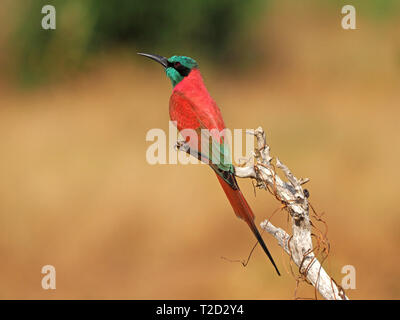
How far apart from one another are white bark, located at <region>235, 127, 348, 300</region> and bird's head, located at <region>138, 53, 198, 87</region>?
24 cm

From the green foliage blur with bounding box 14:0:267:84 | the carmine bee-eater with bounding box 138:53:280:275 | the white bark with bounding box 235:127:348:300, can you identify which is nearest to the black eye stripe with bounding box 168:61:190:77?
the carmine bee-eater with bounding box 138:53:280:275

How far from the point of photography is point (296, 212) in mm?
1008

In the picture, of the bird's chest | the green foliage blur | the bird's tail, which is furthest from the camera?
the green foliage blur

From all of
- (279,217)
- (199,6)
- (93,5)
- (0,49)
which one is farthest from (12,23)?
(279,217)

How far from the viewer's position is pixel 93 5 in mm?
3506

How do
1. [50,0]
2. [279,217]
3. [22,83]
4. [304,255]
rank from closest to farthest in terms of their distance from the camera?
[304,255]
[279,217]
[50,0]
[22,83]

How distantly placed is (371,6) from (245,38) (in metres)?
0.93

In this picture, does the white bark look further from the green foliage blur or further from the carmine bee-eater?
the green foliage blur

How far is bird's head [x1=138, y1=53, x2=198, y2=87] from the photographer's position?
1.20 meters

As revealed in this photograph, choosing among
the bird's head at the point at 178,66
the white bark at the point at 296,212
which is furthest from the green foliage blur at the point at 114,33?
the white bark at the point at 296,212

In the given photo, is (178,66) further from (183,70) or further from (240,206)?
(240,206)

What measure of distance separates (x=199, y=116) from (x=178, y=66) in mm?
150

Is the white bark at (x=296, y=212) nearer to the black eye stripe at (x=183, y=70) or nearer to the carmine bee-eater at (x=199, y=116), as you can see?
the carmine bee-eater at (x=199, y=116)

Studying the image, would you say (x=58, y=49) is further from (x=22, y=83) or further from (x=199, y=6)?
(x=199, y=6)
